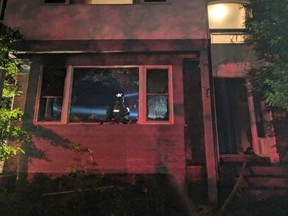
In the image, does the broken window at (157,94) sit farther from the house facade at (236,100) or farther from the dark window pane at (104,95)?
the house facade at (236,100)

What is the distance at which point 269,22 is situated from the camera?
28.6ft

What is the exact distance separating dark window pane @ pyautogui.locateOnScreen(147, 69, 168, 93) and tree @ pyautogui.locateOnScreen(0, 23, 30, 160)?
3845mm

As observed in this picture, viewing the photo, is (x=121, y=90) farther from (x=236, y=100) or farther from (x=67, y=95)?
(x=236, y=100)

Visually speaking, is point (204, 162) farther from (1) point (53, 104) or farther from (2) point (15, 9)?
(2) point (15, 9)

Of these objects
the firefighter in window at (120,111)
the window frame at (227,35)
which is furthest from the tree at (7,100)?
the window frame at (227,35)

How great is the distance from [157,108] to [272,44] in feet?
12.2

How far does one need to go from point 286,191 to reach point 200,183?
2449 millimetres

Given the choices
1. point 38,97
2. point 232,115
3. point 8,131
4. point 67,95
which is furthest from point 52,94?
point 232,115

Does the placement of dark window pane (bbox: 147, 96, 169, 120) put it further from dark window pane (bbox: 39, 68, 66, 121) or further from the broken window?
dark window pane (bbox: 39, 68, 66, 121)

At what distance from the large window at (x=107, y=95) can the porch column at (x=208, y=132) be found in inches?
40.2

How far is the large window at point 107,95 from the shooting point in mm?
9281

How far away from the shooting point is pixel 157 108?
9.36 meters

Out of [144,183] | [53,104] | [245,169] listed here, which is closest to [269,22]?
[245,169]

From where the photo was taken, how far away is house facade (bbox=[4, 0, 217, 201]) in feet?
29.1
